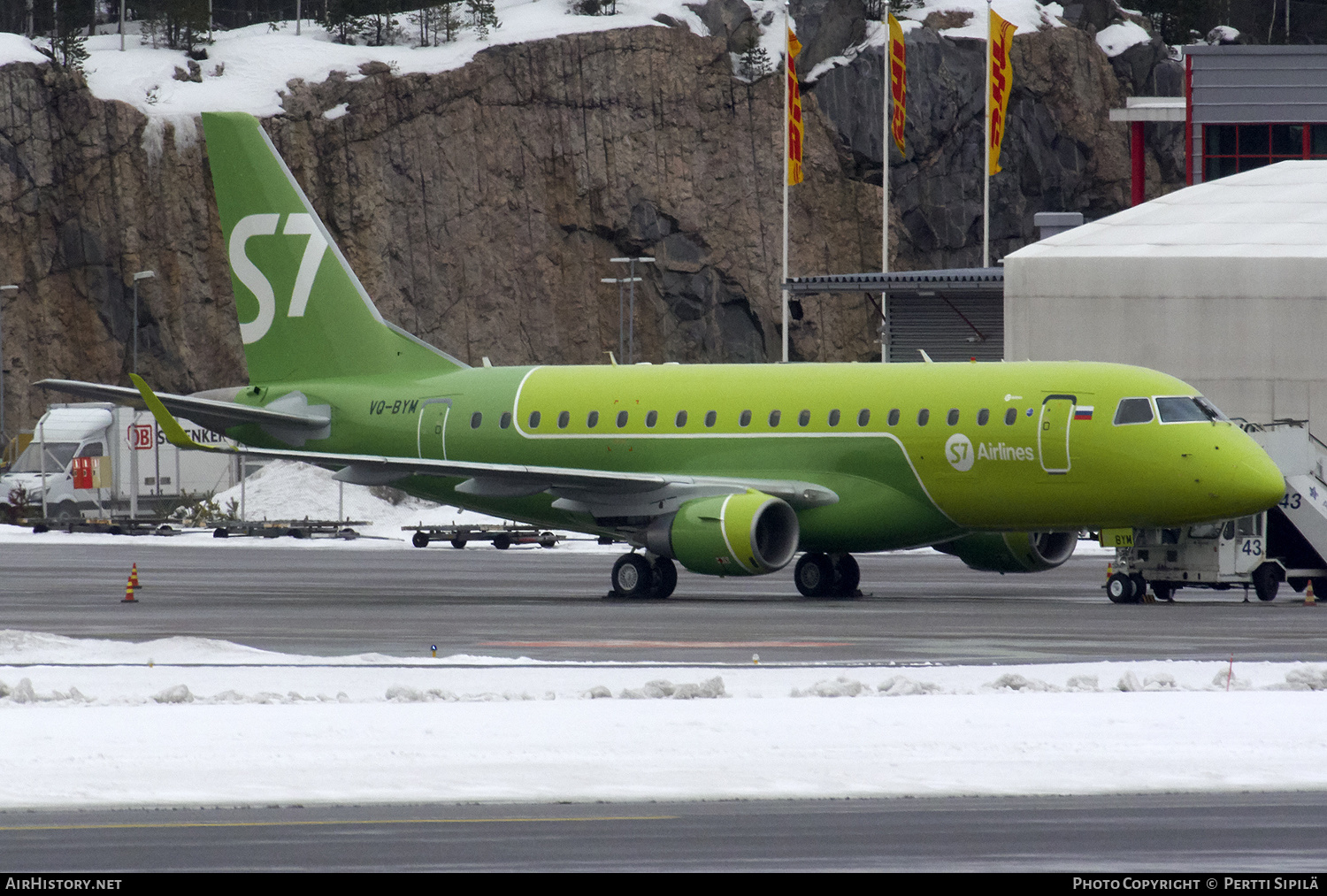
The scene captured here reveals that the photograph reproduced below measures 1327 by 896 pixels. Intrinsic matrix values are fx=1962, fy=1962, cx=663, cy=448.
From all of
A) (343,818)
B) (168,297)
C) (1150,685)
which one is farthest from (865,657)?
(168,297)

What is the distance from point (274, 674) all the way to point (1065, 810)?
354 inches

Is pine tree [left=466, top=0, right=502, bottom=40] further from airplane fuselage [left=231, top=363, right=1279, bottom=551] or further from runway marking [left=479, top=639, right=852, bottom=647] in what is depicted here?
runway marking [left=479, top=639, right=852, bottom=647]

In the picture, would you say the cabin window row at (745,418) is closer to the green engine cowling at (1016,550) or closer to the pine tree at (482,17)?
the green engine cowling at (1016,550)

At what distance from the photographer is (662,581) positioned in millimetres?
32906

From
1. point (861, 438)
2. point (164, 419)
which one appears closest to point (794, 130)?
point (861, 438)

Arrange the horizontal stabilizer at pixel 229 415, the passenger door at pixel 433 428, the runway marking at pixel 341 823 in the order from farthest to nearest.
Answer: the passenger door at pixel 433 428
the horizontal stabilizer at pixel 229 415
the runway marking at pixel 341 823

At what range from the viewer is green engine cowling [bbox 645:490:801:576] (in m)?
30.9

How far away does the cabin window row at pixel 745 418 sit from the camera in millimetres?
31203

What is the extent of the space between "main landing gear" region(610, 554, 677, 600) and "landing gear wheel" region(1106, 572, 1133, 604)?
710 cm

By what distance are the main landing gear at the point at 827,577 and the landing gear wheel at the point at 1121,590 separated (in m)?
4.40

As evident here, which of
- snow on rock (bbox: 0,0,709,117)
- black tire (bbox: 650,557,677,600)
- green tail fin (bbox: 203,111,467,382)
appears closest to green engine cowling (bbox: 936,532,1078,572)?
black tire (bbox: 650,557,677,600)

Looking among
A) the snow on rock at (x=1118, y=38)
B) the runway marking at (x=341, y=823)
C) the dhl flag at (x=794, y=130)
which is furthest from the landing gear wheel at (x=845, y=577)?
the snow on rock at (x=1118, y=38)

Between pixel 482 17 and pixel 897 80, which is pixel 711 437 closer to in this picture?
pixel 897 80

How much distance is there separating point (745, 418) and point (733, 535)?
319 centimetres
